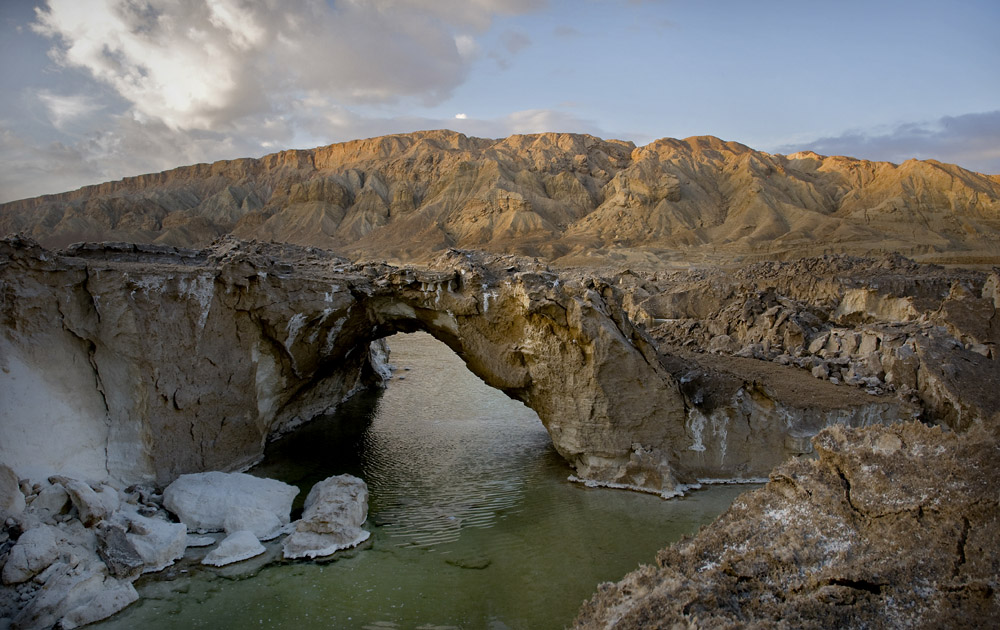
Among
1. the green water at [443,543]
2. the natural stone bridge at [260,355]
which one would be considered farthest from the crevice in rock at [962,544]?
the natural stone bridge at [260,355]

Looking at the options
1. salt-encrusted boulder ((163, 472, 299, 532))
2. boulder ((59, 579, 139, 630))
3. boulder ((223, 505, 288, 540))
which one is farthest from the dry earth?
boulder ((223, 505, 288, 540))

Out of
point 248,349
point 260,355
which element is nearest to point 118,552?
point 248,349

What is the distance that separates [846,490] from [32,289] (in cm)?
1200

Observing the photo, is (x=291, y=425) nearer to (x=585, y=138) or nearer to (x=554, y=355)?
(x=554, y=355)

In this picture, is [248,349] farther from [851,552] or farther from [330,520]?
[851,552]

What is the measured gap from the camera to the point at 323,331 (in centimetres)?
1378

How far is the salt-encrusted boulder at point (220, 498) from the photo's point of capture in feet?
32.8

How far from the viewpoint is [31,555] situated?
786 cm

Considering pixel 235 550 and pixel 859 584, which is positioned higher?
pixel 859 584

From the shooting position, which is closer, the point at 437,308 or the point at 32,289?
the point at 32,289

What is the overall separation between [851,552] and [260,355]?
37.5ft

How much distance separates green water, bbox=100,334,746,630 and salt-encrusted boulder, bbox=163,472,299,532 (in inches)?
31.4

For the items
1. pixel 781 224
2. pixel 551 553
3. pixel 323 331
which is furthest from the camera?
pixel 781 224

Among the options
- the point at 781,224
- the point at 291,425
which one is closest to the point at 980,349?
the point at 291,425
